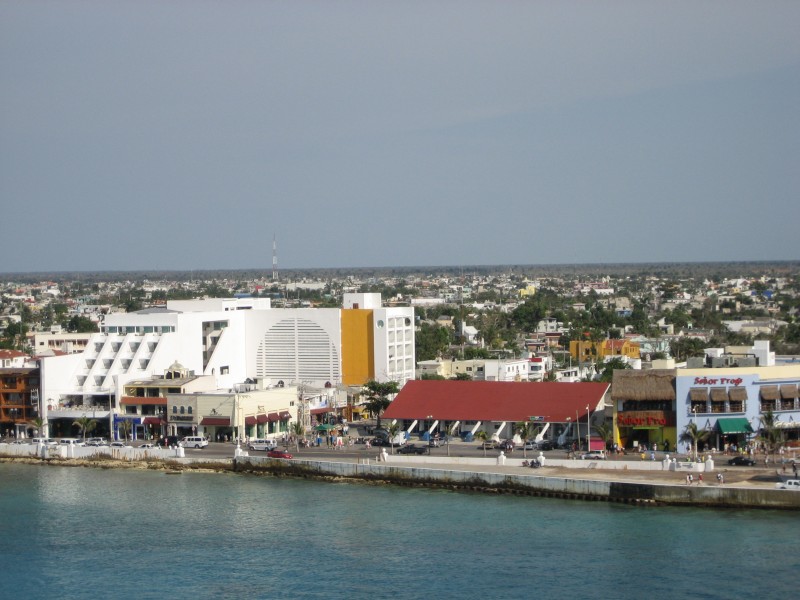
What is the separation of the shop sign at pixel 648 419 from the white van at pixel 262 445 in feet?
37.8

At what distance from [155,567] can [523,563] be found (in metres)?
8.00

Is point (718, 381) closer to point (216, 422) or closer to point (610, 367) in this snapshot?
point (610, 367)

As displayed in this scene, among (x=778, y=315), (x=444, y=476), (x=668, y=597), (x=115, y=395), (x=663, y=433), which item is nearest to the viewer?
(x=668, y=597)

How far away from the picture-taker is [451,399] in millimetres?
40906

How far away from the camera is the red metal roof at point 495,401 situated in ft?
127

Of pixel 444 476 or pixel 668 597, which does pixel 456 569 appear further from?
pixel 444 476

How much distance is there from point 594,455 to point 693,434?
3035mm

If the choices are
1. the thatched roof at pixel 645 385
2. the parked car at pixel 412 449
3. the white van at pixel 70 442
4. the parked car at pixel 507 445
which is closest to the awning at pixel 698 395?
the thatched roof at pixel 645 385

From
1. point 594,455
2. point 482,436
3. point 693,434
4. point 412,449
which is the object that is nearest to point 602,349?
point 482,436

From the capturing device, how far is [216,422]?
137 feet

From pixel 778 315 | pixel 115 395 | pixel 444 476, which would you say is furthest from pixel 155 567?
pixel 778 315

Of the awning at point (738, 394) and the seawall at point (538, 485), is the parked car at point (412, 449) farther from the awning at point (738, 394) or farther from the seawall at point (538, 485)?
the awning at point (738, 394)

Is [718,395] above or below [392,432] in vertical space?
above

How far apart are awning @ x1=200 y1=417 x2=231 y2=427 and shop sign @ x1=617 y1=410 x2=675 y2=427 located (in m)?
13.8
